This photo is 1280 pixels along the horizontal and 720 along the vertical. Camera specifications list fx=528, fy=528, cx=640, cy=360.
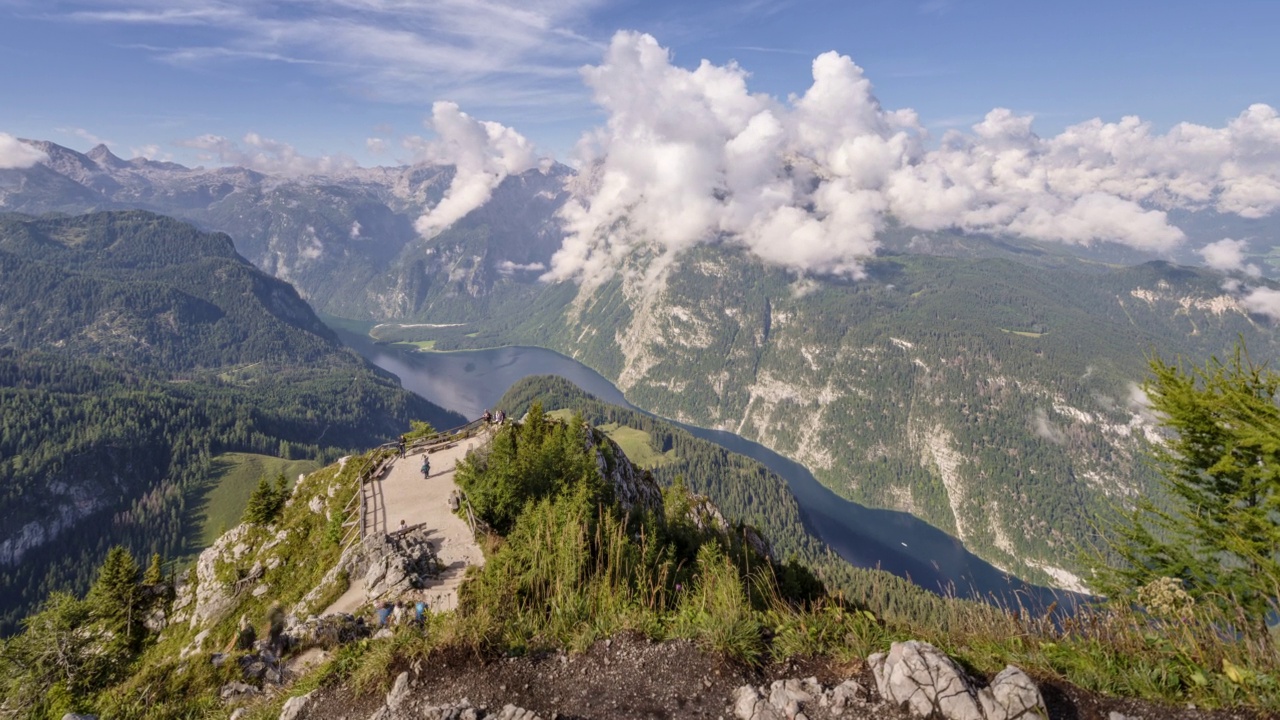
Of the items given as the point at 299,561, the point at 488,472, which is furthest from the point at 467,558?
the point at 299,561

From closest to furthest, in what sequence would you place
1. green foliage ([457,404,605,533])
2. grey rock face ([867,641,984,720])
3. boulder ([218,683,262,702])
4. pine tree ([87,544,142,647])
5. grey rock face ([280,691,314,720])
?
grey rock face ([867,641,984,720]) → grey rock face ([280,691,314,720]) → boulder ([218,683,262,702]) → green foliage ([457,404,605,533]) → pine tree ([87,544,142,647])

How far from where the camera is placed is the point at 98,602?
25391 mm

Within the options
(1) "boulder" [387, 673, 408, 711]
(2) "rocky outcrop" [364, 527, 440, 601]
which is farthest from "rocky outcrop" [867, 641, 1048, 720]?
(2) "rocky outcrop" [364, 527, 440, 601]

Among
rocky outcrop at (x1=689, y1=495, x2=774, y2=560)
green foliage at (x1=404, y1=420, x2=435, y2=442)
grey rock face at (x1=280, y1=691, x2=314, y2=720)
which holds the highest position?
grey rock face at (x1=280, y1=691, x2=314, y2=720)

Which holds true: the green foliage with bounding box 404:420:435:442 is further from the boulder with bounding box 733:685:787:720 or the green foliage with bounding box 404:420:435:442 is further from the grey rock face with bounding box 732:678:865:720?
the grey rock face with bounding box 732:678:865:720

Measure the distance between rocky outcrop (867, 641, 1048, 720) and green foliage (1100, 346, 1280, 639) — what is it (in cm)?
902

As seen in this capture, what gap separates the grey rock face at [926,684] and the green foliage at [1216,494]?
9408 millimetres

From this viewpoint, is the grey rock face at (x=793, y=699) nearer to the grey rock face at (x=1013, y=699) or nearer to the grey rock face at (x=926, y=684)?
the grey rock face at (x=926, y=684)

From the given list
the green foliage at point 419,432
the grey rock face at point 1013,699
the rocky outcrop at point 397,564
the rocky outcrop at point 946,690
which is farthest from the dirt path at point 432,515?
the grey rock face at point 1013,699

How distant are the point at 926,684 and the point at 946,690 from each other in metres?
0.22

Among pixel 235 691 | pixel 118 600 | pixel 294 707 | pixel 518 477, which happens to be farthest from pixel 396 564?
pixel 118 600

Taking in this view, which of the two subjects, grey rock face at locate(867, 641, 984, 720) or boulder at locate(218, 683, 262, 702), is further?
boulder at locate(218, 683, 262, 702)

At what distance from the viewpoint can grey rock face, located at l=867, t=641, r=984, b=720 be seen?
21.4 ft

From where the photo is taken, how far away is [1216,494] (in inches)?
569
